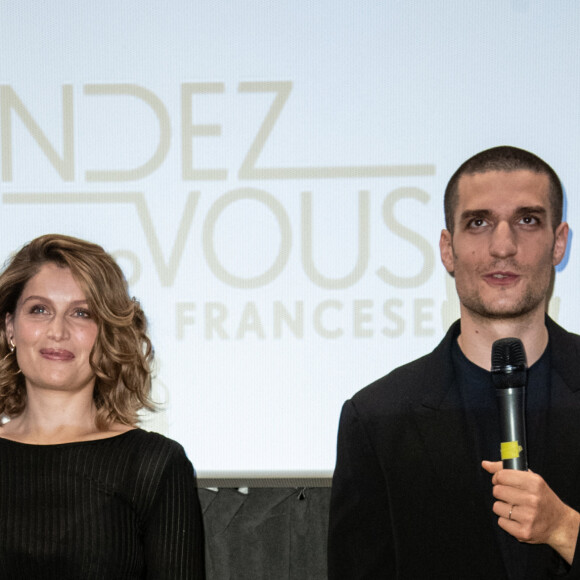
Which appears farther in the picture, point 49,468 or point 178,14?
point 178,14

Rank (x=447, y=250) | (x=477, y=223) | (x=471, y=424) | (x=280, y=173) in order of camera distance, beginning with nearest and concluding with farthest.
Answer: (x=471, y=424) < (x=477, y=223) < (x=447, y=250) < (x=280, y=173)

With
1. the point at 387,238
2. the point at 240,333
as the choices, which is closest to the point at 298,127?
the point at 387,238

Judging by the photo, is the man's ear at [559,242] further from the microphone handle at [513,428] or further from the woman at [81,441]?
the woman at [81,441]

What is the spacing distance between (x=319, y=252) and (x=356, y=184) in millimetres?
259

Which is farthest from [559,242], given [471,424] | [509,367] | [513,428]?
[513,428]

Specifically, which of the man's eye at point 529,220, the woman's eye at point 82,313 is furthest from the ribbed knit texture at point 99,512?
the man's eye at point 529,220

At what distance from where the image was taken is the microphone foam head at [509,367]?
199 centimetres

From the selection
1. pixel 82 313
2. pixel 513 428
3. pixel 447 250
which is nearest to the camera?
pixel 513 428

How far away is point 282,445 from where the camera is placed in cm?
307

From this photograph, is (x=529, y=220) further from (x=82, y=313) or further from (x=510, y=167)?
(x=82, y=313)

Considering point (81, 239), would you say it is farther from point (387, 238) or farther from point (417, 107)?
point (417, 107)

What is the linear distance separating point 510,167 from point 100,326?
1.29 meters

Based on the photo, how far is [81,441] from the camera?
9.03 feet

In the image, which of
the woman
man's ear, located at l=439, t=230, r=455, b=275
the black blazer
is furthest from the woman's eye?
man's ear, located at l=439, t=230, r=455, b=275
